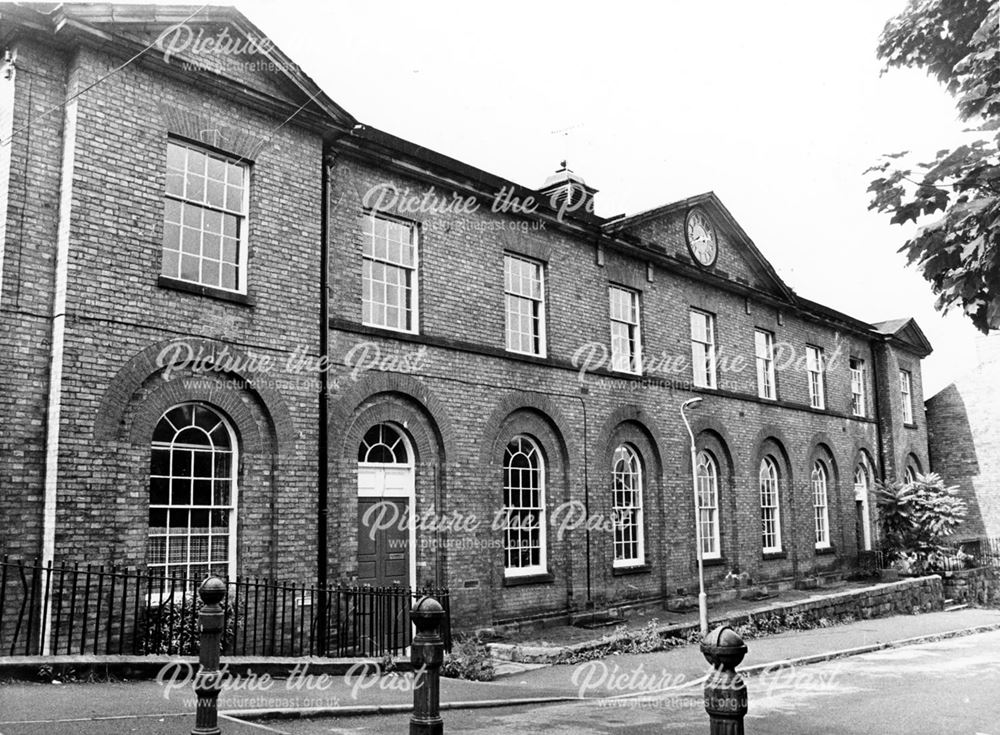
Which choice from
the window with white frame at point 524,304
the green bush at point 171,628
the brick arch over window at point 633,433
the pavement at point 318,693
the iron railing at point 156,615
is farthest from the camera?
the brick arch over window at point 633,433

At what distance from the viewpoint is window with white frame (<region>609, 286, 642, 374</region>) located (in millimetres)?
19094

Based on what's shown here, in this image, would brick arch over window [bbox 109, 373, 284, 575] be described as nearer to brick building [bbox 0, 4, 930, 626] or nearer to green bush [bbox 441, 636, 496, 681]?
brick building [bbox 0, 4, 930, 626]

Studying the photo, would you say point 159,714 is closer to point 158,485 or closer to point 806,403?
point 158,485

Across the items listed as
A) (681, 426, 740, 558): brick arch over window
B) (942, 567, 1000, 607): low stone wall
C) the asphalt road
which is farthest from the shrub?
the asphalt road

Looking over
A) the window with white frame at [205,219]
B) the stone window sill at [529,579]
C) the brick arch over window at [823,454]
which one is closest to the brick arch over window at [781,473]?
the brick arch over window at [823,454]

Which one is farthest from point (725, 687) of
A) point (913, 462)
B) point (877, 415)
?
point (913, 462)

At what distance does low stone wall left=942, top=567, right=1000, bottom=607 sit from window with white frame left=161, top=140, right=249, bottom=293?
2249 centimetres

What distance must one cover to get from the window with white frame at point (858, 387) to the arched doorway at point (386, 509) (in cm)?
1887

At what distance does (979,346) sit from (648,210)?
18.9 metres

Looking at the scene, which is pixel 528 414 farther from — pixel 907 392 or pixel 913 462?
pixel 907 392

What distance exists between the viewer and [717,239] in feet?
74.2

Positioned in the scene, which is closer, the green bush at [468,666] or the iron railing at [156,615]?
the iron railing at [156,615]

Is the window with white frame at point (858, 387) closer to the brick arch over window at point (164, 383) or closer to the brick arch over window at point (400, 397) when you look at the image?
the brick arch over window at point (400, 397)

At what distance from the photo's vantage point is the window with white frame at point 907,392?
3103 cm
